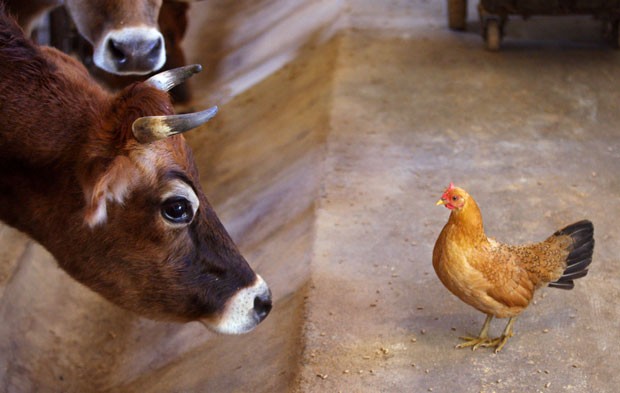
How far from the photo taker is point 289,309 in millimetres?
4043

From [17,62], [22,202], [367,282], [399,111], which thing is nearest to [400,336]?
[367,282]

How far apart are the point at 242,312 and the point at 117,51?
6.02 ft

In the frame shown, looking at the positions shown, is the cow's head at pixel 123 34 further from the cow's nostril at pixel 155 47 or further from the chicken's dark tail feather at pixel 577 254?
the chicken's dark tail feather at pixel 577 254

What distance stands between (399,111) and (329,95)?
53 centimetres

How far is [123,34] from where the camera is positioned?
4566 mm

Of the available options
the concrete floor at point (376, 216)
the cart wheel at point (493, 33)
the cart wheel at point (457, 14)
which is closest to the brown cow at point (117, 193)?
the concrete floor at point (376, 216)

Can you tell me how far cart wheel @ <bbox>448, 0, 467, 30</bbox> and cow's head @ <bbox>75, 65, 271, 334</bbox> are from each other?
4.60 m

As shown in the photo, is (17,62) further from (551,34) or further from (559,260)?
(551,34)

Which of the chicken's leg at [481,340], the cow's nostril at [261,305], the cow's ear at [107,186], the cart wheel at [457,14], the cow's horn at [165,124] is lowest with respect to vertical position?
the cart wheel at [457,14]

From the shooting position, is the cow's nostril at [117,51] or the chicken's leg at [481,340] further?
the cow's nostril at [117,51]

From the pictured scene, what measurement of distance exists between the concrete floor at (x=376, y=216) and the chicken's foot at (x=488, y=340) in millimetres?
40

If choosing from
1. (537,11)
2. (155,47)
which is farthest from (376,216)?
(537,11)

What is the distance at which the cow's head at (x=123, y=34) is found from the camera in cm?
451

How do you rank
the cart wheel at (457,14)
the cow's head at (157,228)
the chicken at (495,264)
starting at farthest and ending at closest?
the cart wheel at (457,14)
the chicken at (495,264)
the cow's head at (157,228)
